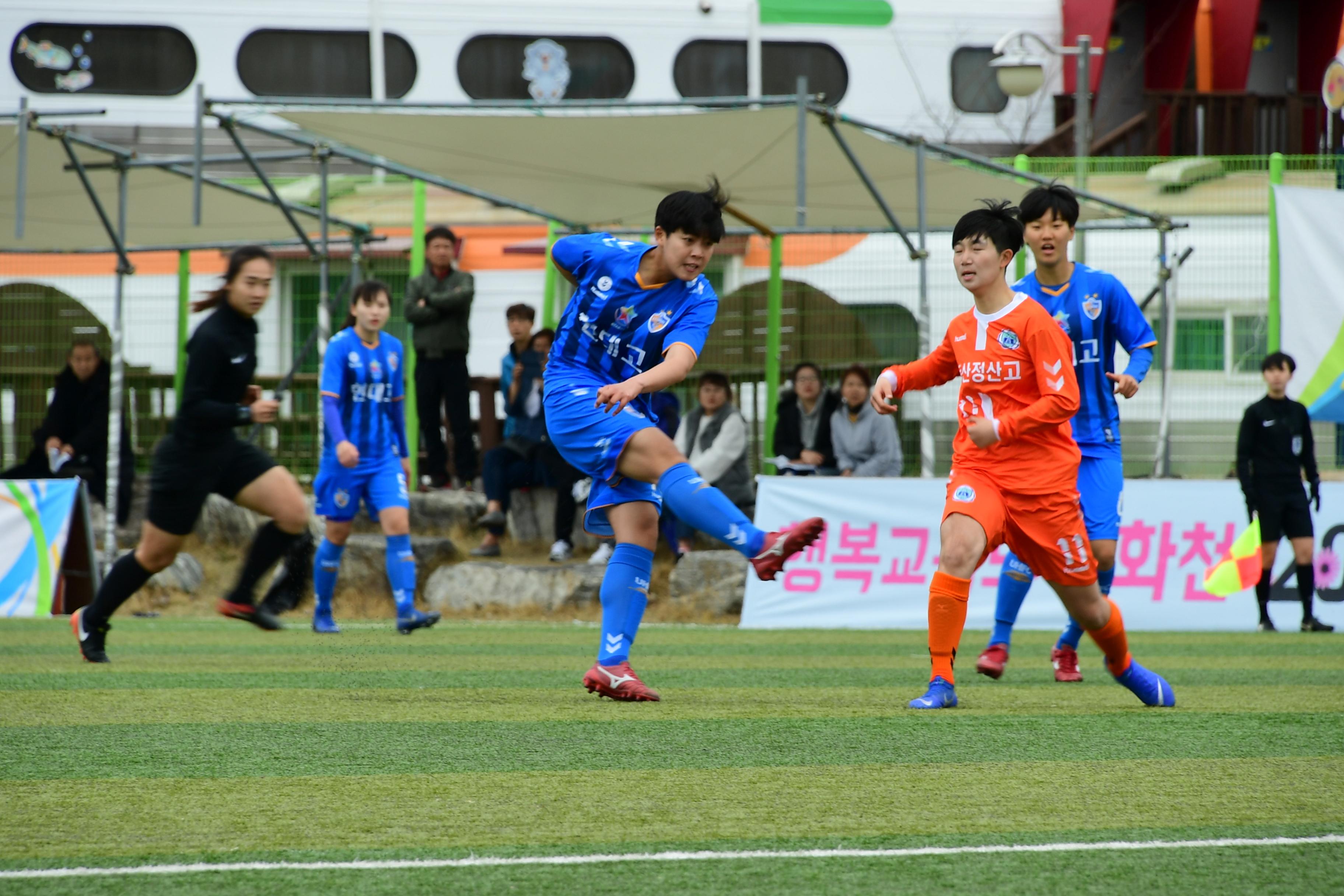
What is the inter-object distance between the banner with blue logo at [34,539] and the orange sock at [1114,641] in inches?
360

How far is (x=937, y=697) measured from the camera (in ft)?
18.9

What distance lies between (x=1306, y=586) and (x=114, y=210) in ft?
40.3

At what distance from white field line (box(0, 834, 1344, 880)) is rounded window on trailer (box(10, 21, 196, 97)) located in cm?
1793

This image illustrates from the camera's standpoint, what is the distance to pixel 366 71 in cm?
2002

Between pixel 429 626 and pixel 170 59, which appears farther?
pixel 170 59

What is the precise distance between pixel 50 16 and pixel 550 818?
18.6m

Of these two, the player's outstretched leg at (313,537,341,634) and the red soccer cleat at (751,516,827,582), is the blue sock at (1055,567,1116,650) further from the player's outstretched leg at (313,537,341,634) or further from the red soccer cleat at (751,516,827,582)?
the player's outstretched leg at (313,537,341,634)

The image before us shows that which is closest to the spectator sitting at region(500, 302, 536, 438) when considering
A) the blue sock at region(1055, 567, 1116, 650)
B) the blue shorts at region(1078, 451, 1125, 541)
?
the blue sock at region(1055, 567, 1116, 650)

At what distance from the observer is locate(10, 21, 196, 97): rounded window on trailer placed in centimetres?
1934

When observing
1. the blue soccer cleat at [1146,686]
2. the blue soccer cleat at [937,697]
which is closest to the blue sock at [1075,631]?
the blue soccer cleat at [1146,686]

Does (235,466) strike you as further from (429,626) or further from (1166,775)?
(1166,775)

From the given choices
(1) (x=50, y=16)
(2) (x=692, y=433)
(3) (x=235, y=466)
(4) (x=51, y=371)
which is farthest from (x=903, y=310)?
(1) (x=50, y=16)

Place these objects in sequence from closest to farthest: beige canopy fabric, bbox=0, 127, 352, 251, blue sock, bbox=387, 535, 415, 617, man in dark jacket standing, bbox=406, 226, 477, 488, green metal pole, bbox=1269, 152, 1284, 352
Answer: blue sock, bbox=387, 535, 415, 617
green metal pole, bbox=1269, 152, 1284, 352
man in dark jacket standing, bbox=406, 226, 477, 488
beige canopy fabric, bbox=0, 127, 352, 251

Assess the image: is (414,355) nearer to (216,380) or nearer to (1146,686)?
(216,380)
